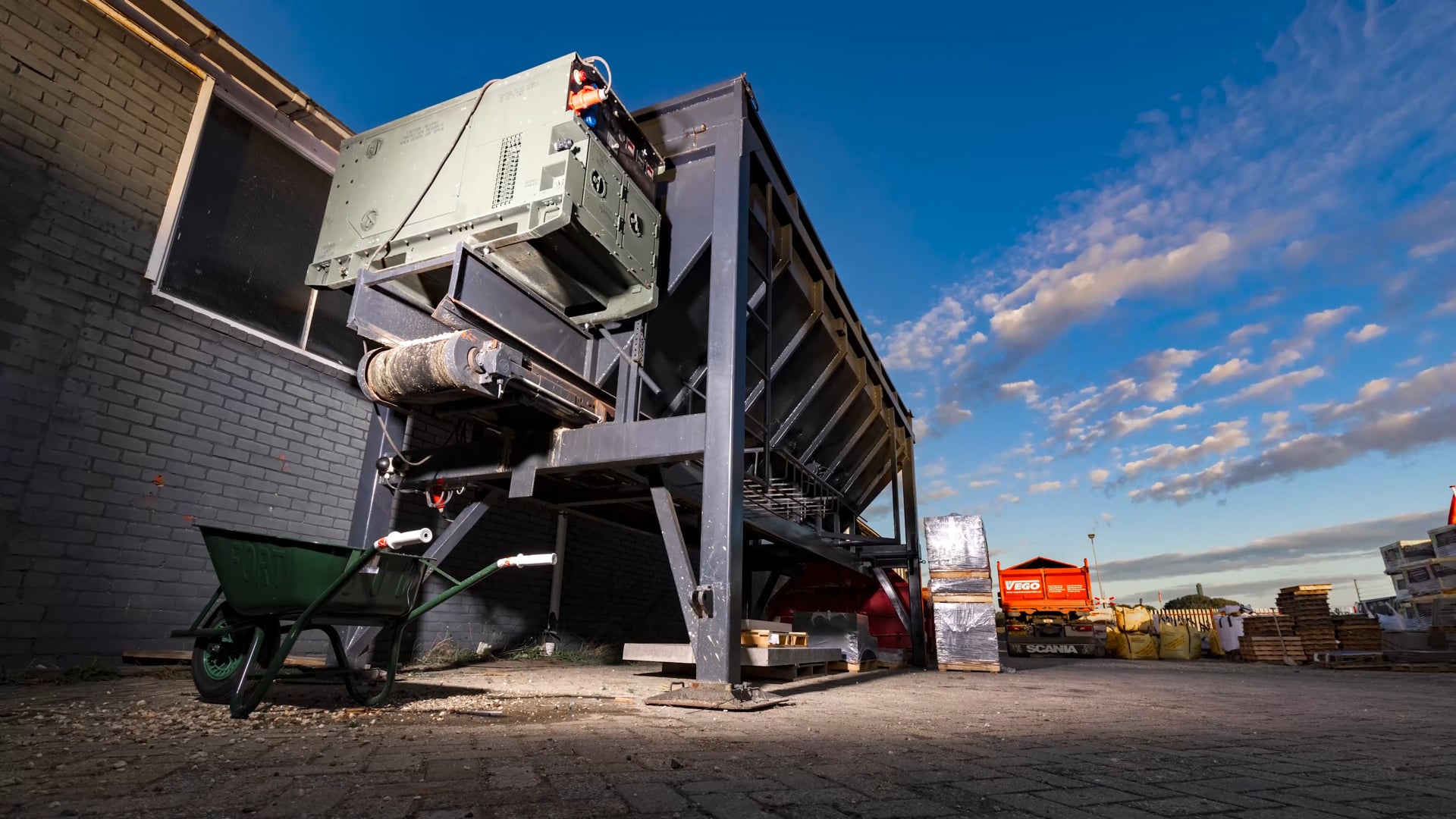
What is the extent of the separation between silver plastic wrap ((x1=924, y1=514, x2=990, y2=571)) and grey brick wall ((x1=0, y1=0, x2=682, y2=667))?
7.30 meters

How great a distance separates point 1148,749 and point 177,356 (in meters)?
7.20

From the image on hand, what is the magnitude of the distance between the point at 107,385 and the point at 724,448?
475 centimetres

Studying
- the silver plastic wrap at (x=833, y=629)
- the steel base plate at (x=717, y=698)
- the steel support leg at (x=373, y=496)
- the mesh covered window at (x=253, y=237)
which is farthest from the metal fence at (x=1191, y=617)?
the mesh covered window at (x=253, y=237)

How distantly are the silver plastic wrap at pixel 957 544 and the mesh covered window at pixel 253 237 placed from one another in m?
7.58

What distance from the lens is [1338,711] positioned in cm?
469

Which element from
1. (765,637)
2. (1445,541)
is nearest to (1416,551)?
(1445,541)

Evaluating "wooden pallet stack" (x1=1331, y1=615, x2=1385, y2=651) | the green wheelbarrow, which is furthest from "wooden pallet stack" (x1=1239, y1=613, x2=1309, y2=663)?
the green wheelbarrow

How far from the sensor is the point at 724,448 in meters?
4.51

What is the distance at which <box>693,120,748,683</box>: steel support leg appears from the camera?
4.29m

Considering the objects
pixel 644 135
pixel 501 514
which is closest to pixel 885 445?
pixel 501 514

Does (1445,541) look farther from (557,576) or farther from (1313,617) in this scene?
(557,576)

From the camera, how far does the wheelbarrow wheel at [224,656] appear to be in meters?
3.39

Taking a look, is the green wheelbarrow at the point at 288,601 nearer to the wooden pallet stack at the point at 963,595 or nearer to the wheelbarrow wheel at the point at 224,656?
the wheelbarrow wheel at the point at 224,656

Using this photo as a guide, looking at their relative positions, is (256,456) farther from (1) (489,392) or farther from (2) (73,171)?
(1) (489,392)
